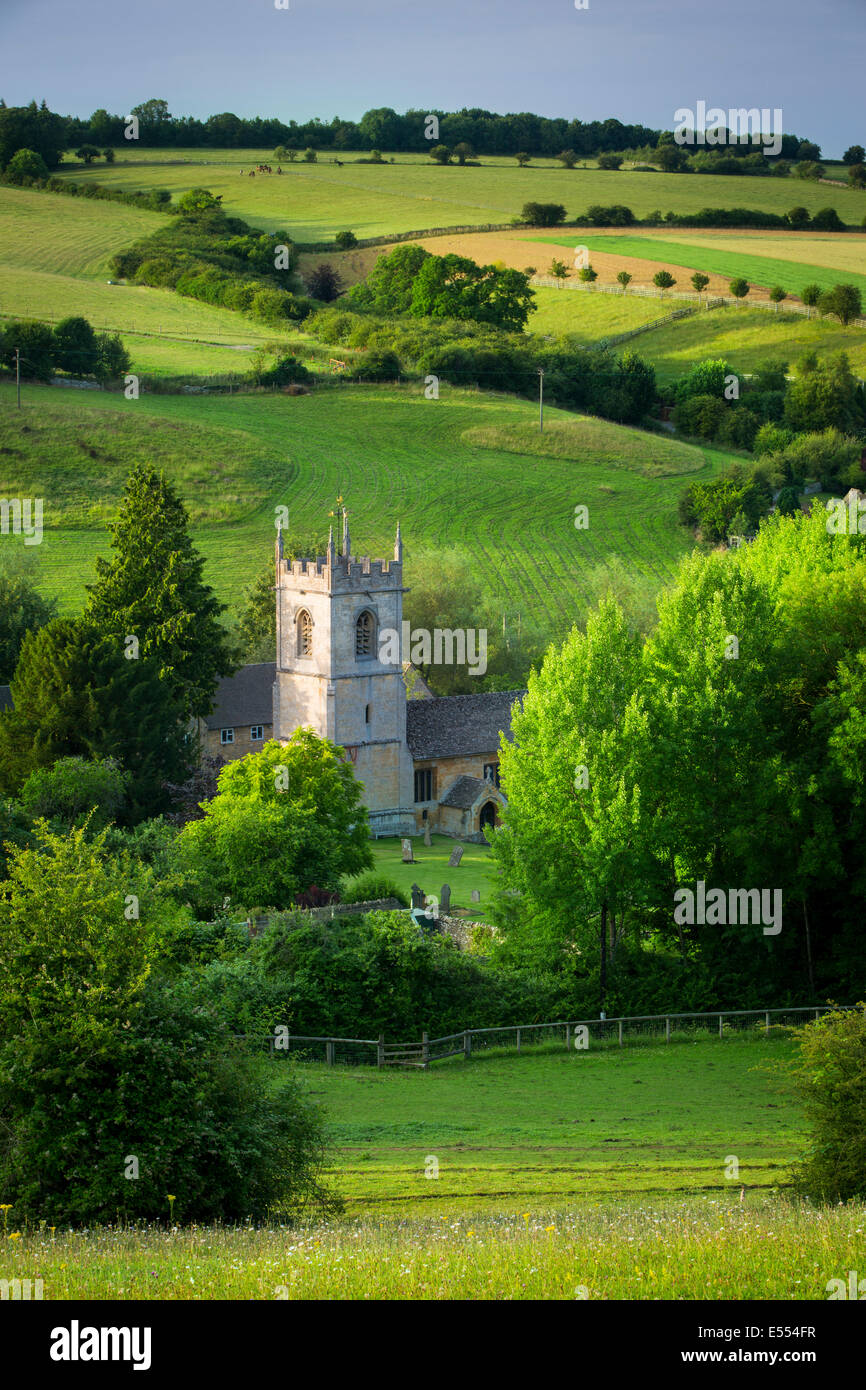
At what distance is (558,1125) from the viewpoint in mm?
31750

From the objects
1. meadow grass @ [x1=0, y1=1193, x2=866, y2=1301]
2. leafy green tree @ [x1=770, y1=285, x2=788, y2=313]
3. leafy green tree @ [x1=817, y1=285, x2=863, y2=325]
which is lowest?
meadow grass @ [x1=0, y1=1193, x2=866, y2=1301]

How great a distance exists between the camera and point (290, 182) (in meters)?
138

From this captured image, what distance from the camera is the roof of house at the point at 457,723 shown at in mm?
71375

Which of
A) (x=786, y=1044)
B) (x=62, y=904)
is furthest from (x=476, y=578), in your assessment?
(x=62, y=904)

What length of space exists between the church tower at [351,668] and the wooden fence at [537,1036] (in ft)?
91.1

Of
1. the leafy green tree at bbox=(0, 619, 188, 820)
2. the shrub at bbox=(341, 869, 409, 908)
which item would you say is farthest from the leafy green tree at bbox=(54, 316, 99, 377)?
the shrub at bbox=(341, 869, 409, 908)

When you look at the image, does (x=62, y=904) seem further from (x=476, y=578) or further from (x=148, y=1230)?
(x=476, y=578)

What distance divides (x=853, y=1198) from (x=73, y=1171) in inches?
409

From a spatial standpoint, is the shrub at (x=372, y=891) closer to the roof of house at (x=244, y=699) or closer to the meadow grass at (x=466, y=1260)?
the roof of house at (x=244, y=699)

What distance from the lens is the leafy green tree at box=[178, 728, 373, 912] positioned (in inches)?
1859

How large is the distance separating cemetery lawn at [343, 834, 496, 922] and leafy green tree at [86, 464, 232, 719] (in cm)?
970

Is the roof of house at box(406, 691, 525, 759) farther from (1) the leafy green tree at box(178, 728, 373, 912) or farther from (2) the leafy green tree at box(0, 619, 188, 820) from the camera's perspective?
(1) the leafy green tree at box(178, 728, 373, 912)

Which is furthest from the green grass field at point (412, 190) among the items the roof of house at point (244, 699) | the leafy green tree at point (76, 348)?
the roof of house at point (244, 699)

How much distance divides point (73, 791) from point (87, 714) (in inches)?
227
